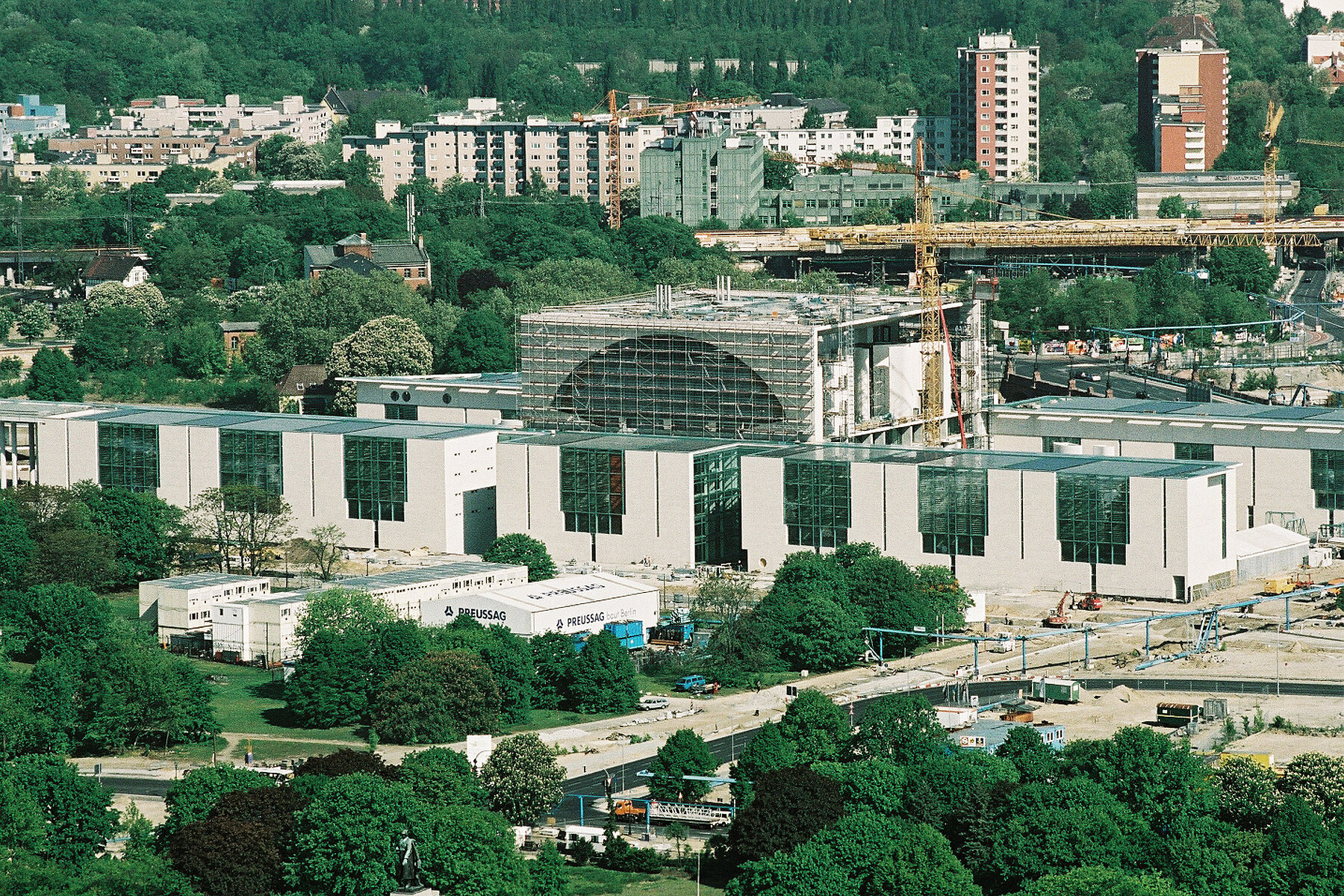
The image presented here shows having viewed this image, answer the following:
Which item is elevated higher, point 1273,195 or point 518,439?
point 1273,195

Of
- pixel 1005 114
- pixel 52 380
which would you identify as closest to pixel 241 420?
pixel 52 380

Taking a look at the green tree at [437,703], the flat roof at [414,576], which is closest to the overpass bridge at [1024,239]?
the flat roof at [414,576]

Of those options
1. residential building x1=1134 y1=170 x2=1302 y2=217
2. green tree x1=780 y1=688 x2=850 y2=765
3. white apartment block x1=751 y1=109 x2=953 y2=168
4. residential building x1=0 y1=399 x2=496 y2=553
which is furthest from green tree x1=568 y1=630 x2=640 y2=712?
white apartment block x1=751 y1=109 x2=953 y2=168

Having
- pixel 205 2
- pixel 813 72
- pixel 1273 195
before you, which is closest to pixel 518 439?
pixel 1273 195

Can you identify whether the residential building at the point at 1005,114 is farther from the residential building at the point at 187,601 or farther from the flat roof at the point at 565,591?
the residential building at the point at 187,601

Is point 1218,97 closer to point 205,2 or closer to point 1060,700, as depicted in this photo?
point 205,2

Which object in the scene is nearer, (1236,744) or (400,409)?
(1236,744)

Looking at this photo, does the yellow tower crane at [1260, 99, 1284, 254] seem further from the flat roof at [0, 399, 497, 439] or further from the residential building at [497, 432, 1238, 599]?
the flat roof at [0, 399, 497, 439]
